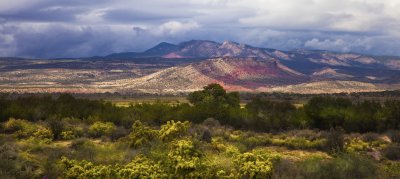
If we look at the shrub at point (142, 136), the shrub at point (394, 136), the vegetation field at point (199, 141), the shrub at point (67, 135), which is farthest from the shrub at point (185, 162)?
the shrub at point (394, 136)

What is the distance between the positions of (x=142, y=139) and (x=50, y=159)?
6110 mm

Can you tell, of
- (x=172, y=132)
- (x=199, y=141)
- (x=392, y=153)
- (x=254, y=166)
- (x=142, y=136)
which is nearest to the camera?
(x=254, y=166)

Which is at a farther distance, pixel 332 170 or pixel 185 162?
pixel 332 170

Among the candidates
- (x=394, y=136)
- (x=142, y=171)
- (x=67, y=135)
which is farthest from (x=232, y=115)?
(x=142, y=171)

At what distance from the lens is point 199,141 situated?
25891mm

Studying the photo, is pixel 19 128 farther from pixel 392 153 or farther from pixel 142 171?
pixel 392 153

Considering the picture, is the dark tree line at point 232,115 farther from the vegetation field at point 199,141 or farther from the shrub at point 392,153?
the shrub at point 392,153

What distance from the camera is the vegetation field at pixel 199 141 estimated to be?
17641 mm

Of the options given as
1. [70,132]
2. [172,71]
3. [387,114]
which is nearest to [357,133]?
[387,114]

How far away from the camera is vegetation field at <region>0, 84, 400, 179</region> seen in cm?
1764

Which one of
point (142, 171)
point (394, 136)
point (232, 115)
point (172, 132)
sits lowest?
point (394, 136)

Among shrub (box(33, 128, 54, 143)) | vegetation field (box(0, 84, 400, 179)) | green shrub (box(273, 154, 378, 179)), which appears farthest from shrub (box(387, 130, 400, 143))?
shrub (box(33, 128, 54, 143))

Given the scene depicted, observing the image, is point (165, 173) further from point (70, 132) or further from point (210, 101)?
point (210, 101)

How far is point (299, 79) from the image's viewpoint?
194 meters
